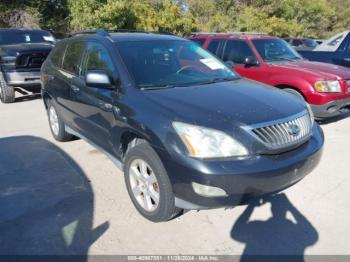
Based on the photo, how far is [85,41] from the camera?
4352 millimetres

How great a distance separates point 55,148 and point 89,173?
1.18 m

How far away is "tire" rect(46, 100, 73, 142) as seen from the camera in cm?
530

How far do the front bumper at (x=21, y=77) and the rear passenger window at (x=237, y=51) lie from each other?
463 centimetres

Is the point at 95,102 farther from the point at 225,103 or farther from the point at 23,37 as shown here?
the point at 23,37

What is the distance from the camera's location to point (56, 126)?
18.1 feet

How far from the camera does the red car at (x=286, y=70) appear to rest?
19.1 feet

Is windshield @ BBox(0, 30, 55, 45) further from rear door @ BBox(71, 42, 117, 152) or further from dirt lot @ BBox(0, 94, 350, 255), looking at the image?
rear door @ BBox(71, 42, 117, 152)

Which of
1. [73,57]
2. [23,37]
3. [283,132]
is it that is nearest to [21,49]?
[23,37]

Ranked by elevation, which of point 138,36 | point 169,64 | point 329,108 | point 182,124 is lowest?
point 329,108

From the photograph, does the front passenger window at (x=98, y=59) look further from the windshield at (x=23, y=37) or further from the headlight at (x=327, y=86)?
the windshield at (x=23, y=37)

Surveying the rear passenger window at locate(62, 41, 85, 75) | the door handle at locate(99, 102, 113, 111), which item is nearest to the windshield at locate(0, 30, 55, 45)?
the rear passenger window at locate(62, 41, 85, 75)

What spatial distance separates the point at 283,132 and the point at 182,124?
2.85ft

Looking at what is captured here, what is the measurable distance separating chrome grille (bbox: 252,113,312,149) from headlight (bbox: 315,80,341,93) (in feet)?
9.46

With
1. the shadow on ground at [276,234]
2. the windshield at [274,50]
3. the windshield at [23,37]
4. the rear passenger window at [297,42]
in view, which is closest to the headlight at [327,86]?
the windshield at [274,50]
